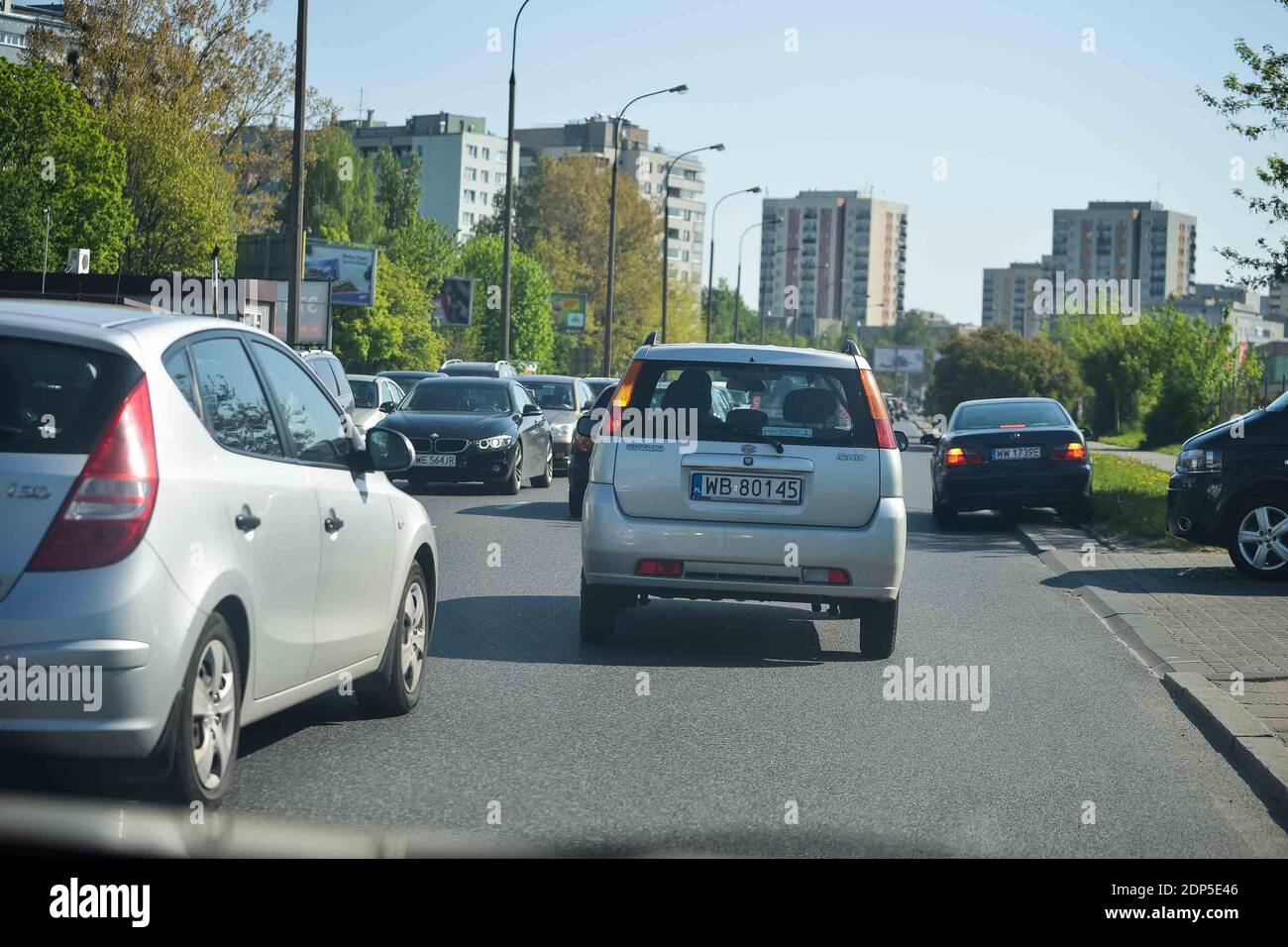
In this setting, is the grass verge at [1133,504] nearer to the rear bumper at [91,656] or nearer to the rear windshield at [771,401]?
the rear windshield at [771,401]

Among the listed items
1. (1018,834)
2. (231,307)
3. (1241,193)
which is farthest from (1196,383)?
(1018,834)

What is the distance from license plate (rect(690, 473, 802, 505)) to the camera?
9812 mm

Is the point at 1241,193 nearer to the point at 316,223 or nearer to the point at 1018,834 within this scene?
the point at 1018,834

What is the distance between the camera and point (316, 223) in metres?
102

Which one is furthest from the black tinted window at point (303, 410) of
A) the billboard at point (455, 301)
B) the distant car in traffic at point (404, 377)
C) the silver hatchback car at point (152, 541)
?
the billboard at point (455, 301)

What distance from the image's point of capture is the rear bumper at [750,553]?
9.72m

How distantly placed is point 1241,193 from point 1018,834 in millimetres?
17674

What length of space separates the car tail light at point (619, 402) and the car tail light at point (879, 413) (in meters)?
1.24

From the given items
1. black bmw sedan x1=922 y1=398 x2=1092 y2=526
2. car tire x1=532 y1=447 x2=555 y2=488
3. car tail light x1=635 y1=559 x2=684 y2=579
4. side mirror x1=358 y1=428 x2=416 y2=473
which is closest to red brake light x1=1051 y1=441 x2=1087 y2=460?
black bmw sedan x1=922 y1=398 x2=1092 y2=526

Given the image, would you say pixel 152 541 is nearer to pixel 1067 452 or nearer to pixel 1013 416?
pixel 1067 452

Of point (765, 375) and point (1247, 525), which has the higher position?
point (765, 375)

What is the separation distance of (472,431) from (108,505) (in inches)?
735

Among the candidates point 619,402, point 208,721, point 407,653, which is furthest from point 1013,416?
point 208,721

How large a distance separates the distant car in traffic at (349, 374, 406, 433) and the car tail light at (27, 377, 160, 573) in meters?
21.0
